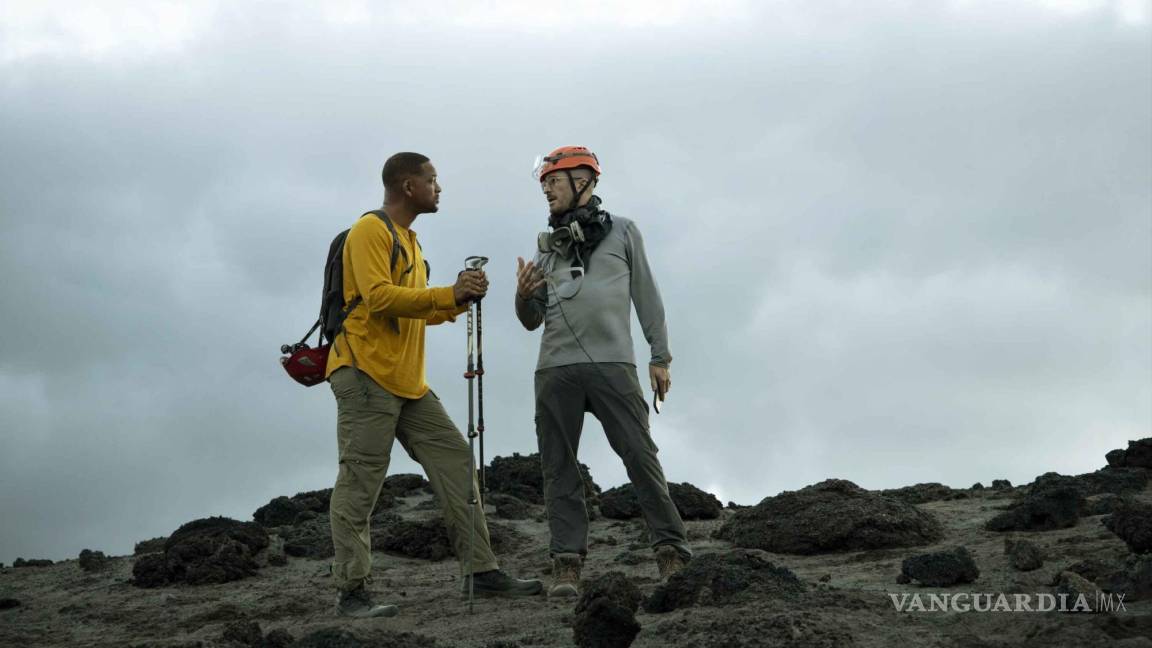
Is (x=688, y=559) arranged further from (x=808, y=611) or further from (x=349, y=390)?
(x=349, y=390)

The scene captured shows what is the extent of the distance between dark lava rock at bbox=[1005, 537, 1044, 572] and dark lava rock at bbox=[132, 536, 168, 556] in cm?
836

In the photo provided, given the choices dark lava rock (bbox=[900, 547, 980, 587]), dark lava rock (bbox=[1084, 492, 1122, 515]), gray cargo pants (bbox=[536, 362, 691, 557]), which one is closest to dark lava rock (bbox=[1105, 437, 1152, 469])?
dark lava rock (bbox=[1084, 492, 1122, 515])

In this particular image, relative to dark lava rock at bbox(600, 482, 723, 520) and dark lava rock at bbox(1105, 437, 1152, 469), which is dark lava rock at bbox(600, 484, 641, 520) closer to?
dark lava rock at bbox(600, 482, 723, 520)

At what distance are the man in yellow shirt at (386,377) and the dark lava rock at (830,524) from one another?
9.71ft

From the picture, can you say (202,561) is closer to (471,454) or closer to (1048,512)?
(471,454)

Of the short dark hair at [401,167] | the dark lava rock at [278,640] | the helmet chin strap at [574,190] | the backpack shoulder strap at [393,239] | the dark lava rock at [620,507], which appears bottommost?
the dark lava rock at [278,640]

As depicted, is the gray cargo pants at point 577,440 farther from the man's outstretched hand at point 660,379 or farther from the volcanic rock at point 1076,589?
the volcanic rock at point 1076,589

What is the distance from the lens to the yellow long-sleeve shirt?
7.11m

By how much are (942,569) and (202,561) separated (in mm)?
6161

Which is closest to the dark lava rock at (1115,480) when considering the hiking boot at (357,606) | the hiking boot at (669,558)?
the hiking boot at (669,558)

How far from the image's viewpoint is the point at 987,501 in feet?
38.6

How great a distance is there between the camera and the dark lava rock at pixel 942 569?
7.24 meters

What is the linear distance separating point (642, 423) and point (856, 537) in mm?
2571

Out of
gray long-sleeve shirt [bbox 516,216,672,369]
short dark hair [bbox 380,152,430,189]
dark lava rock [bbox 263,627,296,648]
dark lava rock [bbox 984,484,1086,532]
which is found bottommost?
dark lava rock [bbox 263,627,296,648]
